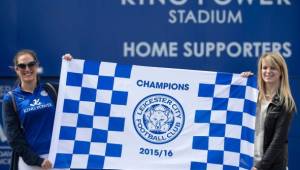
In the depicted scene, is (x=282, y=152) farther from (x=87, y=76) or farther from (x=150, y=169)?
(x=87, y=76)

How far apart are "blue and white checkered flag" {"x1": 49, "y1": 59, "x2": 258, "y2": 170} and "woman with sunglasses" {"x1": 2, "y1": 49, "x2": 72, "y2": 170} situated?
0.52 feet

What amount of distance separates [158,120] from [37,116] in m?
0.78

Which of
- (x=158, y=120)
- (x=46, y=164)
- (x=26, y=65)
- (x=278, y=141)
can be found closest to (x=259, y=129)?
(x=278, y=141)

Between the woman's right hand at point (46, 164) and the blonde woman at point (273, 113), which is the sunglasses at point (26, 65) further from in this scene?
the blonde woman at point (273, 113)

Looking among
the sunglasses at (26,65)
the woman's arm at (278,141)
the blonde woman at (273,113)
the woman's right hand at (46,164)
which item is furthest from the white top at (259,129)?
the sunglasses at (26,65)

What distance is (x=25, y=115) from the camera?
10.7 feet

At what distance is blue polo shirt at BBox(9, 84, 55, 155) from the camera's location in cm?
327

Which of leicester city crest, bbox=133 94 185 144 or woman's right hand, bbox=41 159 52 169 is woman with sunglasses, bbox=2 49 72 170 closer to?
woman's right hand, bbox=41 159 52 169

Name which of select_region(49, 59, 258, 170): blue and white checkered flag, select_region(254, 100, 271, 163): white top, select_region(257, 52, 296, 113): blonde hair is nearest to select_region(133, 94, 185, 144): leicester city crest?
select_region(49, 59, 258, 170): blue and white checkered flag

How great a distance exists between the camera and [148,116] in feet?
11.8

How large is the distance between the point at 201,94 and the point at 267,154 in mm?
678

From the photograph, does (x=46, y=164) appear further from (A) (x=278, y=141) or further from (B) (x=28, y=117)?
(A) (x=278, y=141)

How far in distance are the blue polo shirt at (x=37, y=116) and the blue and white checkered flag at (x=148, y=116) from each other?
0.13 metres

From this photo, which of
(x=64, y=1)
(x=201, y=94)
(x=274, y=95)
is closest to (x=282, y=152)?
(x=274, y=95)
